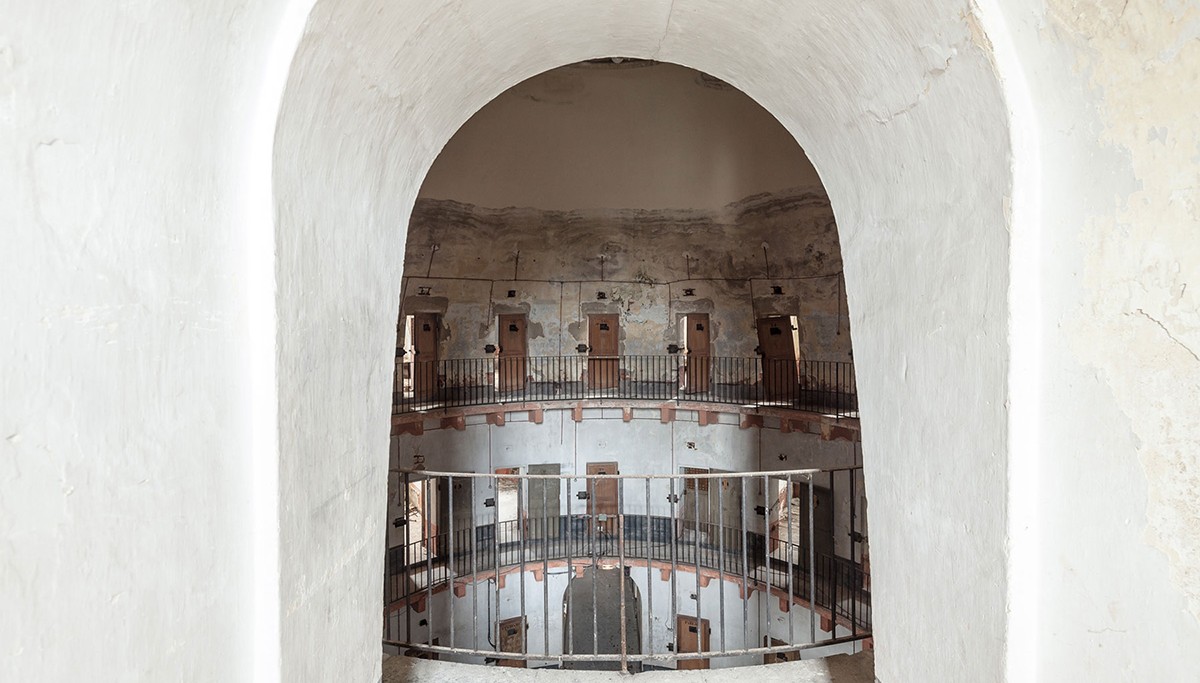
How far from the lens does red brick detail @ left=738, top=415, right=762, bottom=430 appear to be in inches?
576

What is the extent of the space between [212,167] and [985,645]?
208 cm

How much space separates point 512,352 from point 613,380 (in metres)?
2.50

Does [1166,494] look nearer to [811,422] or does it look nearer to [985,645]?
[985,645]

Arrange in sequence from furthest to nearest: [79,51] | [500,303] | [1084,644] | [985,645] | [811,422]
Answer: [500,303], [811,422], [985,645], [1084,644], [79,51]

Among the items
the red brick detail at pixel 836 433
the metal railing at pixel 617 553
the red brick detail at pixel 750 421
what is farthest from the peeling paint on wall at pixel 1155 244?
the red brick detail at pixel 750 421

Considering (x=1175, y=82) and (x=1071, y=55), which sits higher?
(x=1071, y=55)

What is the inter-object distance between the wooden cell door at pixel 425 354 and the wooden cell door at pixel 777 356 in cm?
736

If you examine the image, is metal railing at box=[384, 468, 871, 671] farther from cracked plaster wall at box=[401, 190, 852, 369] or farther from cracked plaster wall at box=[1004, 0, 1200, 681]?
cracked plaster wall at box=[1004, 0, 1200, 681]

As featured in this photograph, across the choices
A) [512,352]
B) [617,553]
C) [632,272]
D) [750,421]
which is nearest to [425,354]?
[512,352]

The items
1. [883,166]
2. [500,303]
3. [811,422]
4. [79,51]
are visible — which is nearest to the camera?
[79,51]

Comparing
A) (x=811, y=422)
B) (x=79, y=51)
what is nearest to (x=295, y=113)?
(x=79, y=51)

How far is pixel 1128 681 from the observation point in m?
1.37

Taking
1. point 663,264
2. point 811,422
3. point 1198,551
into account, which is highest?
point 663,264

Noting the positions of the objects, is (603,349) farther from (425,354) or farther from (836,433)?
(836,433)
